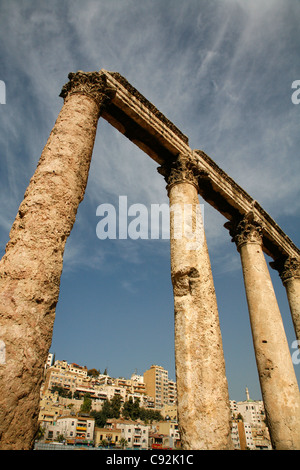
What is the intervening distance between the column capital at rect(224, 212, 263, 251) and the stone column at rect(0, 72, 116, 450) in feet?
21.1

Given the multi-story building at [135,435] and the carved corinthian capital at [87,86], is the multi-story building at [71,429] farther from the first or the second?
the carved corinthian capital at [87,86]

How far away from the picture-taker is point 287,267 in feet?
38.8

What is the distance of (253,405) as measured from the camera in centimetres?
8931

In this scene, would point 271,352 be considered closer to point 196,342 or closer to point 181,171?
point 196,342

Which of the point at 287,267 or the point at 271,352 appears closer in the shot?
the point at 271,352

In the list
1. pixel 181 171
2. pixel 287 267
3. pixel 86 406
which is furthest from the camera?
pixel 86 406

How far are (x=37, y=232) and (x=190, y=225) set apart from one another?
12.5 ft


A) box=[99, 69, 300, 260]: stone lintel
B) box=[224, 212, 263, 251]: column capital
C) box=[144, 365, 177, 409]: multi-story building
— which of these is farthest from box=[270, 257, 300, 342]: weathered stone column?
box=[144, 365, 177, 409]: multi-story building

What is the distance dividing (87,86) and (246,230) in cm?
664

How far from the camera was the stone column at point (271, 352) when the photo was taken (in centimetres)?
680

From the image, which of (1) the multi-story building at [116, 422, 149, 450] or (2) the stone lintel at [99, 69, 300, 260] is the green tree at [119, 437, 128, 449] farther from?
(2) the stone lintel at [99, 69, 300, 260]

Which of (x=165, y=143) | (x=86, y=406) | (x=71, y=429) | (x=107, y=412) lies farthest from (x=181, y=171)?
(x=107, y=412)

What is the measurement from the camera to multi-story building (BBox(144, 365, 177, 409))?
298ft
